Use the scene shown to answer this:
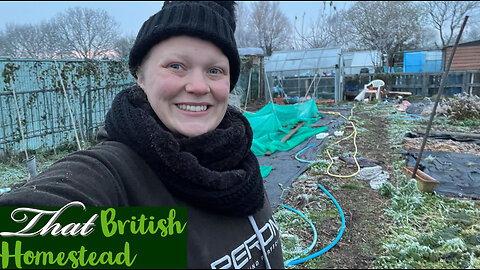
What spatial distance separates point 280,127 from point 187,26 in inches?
353

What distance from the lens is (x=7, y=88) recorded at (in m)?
6.61

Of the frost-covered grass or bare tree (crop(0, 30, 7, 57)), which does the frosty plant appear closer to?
the frost-covered grass

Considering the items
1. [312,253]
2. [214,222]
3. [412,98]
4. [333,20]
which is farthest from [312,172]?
[333,20]

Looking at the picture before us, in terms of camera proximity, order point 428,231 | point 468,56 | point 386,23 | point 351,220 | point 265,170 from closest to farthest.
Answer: point 428,231 < point 351,220 < point 265,170 < point 468,56 < point 386,23

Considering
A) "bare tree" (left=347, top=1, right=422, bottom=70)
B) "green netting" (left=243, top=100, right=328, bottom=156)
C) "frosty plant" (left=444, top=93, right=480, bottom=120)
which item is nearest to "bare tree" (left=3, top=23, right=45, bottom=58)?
"green netting" (left=243, top=100, right=328, bottom=156)

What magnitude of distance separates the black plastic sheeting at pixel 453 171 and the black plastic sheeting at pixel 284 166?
2120mm

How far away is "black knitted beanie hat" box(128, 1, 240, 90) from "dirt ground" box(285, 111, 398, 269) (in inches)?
111

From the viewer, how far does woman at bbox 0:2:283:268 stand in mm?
936

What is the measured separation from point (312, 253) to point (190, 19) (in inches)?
122

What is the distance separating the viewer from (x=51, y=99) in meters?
7.50

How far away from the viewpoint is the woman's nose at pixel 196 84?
109cm

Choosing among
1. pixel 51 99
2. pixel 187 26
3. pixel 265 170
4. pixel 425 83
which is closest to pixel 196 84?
→ pixel 187 26

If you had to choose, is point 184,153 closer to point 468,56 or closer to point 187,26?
point 187,26

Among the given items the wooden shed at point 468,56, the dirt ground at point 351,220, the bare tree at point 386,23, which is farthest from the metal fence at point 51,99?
the bare tree at point 386,23
